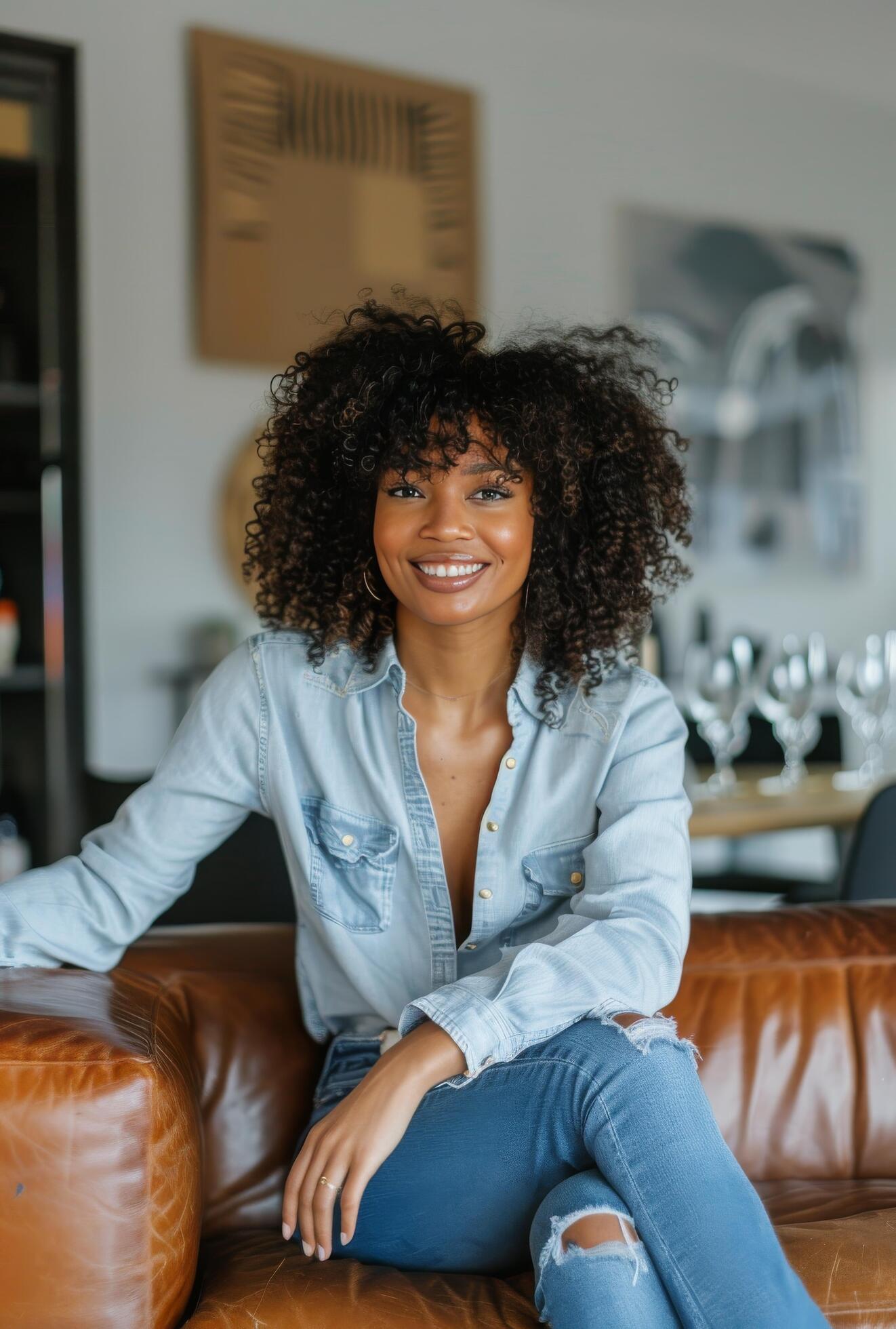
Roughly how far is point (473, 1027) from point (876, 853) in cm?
101

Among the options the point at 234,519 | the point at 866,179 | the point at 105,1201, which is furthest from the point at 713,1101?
the point at 866,179

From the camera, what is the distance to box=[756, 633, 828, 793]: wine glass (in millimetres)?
2764

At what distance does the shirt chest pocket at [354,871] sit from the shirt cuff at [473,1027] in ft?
0.80

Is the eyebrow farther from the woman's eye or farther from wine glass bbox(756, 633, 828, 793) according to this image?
wine glass bbox(756, 633, 828, 793)

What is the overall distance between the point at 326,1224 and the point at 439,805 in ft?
1.64

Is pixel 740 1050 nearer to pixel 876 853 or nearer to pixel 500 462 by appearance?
pixel 876 853

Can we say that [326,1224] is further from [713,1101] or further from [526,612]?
[526,612]

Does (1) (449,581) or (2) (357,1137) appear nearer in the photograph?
(2) (357,1137)

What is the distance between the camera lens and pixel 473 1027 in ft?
3.92

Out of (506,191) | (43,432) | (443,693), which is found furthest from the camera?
(506,191)

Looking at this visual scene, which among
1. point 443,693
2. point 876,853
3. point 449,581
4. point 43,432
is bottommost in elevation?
point 876,853

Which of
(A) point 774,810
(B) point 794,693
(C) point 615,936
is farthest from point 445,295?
(C) point 615,936

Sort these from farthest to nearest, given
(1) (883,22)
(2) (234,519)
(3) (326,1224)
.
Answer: (1) (883,22) < (2) (234,519) < (3) (326,1224)

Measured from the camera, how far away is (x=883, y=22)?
15.0ft
